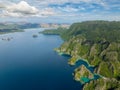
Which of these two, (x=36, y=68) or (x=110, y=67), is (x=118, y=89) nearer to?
(x=110, y=67)

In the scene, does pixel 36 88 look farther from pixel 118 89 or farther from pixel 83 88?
pixel 118 89

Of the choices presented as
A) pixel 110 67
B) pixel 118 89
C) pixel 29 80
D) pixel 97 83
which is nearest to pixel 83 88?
pixel 97 83

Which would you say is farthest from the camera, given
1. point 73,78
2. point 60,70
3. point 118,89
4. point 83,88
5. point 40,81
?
point 60,70

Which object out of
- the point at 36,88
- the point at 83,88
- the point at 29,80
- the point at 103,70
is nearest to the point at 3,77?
the point at 29,80

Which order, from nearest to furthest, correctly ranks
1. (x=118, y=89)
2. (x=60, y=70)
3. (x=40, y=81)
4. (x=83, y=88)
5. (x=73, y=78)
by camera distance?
(x=118, y=89) → (x=83, y=88) → (x=40, y=81) → (x=73, y=78) → (x=60, y=70)

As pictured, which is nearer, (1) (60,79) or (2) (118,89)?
(2) (118,89)

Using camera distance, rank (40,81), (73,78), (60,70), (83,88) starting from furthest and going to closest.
Result: (60,70) < (73,78) < (40,81) < (83,88)

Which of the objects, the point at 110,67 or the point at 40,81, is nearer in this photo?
the point at 40,81

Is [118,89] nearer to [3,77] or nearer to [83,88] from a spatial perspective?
[83,88]

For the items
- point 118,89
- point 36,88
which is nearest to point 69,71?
point 36,88
